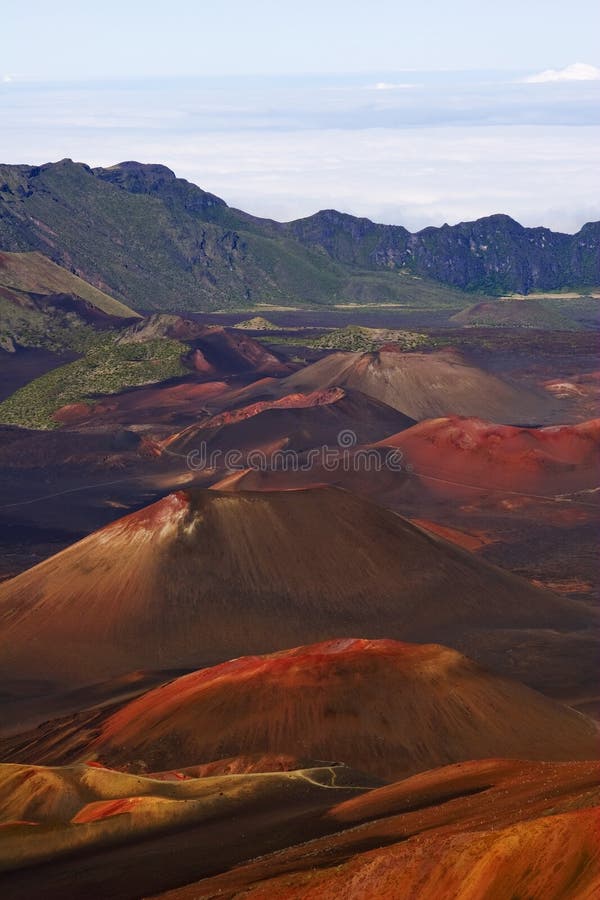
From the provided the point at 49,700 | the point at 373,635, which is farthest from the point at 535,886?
the point at 373,635

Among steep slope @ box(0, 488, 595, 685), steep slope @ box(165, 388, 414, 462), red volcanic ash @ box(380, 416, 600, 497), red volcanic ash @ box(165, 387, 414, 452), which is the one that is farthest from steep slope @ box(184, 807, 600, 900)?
red volcanic ash @ box(165, 387, 414, 452)

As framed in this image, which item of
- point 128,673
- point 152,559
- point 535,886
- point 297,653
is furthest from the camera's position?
point 152,559

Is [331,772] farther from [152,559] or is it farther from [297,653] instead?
[152,559]

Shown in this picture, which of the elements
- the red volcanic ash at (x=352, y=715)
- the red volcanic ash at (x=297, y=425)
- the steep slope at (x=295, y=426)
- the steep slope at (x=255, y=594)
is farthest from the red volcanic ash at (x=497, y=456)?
the red volcanic ash at (x=352, y=715)

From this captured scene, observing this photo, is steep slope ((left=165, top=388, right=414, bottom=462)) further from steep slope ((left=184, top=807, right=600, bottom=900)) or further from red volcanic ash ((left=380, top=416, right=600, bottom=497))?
steep slope ((left=184, top=807, right=600, bottom=900))

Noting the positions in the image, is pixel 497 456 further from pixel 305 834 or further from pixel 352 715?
pixel 305 834

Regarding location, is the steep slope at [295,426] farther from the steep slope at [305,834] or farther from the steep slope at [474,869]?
the steep slope at [474,869]
